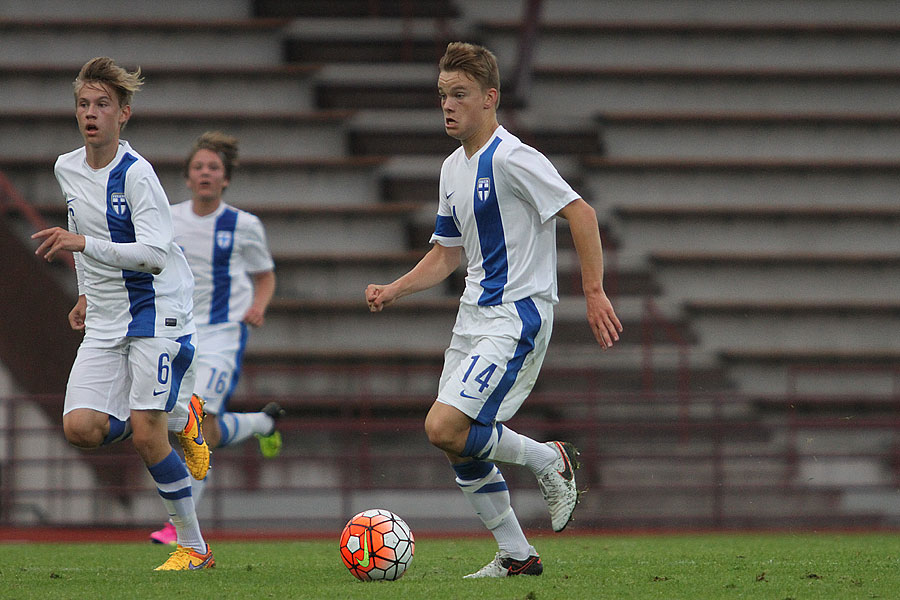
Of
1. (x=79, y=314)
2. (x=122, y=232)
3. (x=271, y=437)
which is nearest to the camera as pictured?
(x=122, y=232)

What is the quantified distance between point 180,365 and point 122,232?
2.01ft

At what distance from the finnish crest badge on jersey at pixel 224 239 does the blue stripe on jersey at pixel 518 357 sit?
319 centimetres

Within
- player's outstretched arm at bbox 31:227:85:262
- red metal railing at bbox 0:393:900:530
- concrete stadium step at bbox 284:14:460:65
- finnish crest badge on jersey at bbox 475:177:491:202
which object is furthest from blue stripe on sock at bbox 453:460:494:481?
concrete stadium step at bbox 284:14:460:65

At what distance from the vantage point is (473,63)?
15.8 ft

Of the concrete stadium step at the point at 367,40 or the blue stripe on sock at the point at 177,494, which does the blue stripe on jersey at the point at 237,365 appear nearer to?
the blue stripe on sock at the point at 177,494

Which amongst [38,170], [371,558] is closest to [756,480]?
[371,558]

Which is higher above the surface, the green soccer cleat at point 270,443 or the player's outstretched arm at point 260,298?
the player's outstretched arm at point 260,298

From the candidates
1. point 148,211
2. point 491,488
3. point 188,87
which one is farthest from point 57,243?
point 188,87

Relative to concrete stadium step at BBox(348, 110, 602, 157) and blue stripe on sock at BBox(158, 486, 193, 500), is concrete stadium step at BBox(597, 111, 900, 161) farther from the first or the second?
blue stripe on sock at BBox(158, 486, 193, 500)

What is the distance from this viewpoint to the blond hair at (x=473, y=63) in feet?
15.8

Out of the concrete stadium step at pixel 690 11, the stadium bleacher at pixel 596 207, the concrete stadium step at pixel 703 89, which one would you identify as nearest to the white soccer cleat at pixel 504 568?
the stadium bleacher at pixel 596 207

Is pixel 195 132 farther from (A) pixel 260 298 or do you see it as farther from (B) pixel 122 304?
(B) pixel 122 304

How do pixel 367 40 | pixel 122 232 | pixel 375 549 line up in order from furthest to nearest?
pixel 367 40, pixel 122 232, pixel 375 549

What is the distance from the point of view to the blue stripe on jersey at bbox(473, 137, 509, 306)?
4793 millimetres
